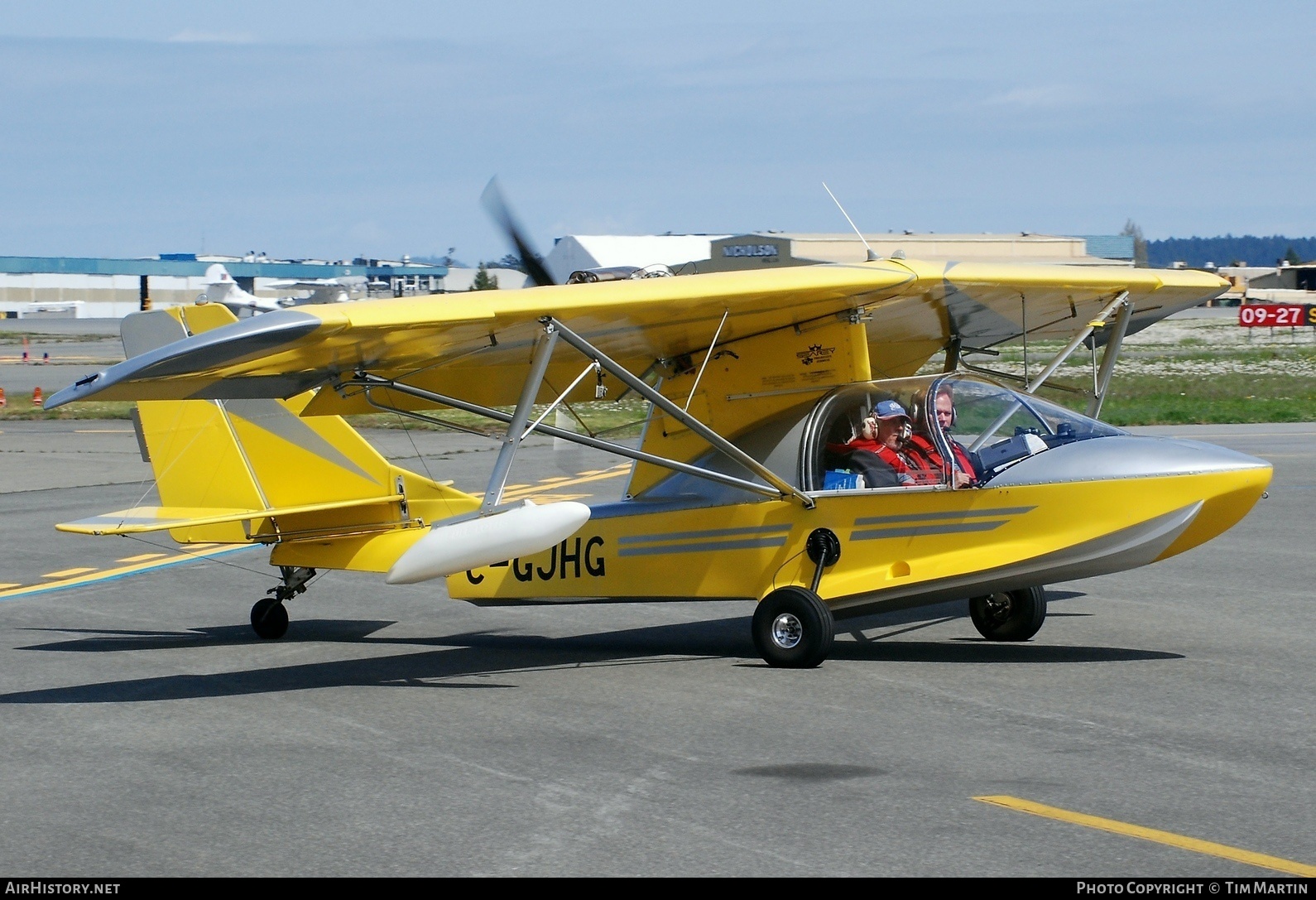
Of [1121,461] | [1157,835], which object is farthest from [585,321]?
[1157,835]

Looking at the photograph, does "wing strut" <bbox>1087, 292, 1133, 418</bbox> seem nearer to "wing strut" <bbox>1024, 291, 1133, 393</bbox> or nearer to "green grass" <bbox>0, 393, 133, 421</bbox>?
"wing strut" <bbox>1024, 291, 1133, 393</bbox>

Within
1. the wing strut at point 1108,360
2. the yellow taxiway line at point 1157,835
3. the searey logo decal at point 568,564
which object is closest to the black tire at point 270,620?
the searey logo decal at point 568,564

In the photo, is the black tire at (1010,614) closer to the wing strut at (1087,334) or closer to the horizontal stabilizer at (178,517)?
the wing strut at (1087,334)

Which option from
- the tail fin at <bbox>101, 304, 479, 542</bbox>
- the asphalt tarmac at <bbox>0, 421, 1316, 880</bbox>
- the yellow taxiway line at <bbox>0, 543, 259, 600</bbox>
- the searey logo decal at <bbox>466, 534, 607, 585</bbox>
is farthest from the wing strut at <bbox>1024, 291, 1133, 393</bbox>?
the yellow taxiway line at <bbox>0, 543, 259, 600</bbox>

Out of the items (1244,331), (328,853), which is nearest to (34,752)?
(328,853)

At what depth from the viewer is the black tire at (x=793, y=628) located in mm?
9648

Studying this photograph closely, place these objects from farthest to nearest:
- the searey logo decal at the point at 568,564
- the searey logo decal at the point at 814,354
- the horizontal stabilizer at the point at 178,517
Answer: the searey logo decal at the point at 568,564 < the searey logo decal at the point at 814,354 < the horizontal stabilizer at the point at 178,517

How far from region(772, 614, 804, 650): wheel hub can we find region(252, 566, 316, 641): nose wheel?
395cm

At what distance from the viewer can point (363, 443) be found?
11.6m

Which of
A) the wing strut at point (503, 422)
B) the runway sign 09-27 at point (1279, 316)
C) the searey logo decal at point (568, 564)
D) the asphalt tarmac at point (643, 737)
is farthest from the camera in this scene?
the runway sign 09-27 at point (1279, 316)

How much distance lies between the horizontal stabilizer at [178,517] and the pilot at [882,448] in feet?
12.2

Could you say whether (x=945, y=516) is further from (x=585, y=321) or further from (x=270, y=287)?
(x=270, y=287)

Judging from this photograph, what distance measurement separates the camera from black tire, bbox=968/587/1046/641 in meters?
10.6

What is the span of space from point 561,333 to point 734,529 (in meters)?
2.20
